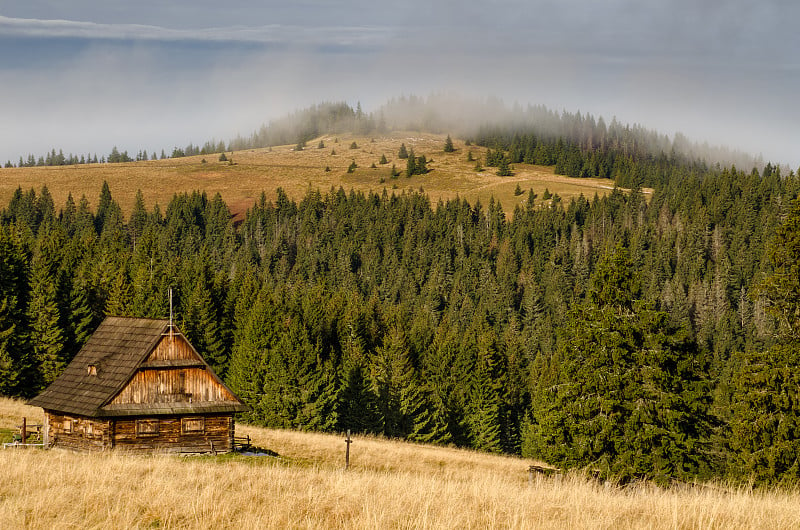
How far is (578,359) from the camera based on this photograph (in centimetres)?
3400

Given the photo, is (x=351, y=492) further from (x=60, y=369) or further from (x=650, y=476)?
(x=60, y=369)

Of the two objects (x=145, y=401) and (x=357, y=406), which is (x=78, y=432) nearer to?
(x=145, y=401)

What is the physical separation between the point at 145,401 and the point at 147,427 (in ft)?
4.39

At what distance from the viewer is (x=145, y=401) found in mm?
38156

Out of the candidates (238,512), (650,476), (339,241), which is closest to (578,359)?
(650,476)

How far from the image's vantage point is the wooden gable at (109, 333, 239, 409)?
38125 millimetres

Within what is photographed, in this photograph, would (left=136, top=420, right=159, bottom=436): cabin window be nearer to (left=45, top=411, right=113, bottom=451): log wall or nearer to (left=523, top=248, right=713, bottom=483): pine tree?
(left=45, top=411, right=113, bottom=451): log wall

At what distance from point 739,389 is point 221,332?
5084cm

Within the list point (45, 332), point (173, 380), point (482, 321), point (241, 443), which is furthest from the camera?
point (482, 321)

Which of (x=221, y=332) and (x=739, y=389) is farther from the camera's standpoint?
(x=221, y=332)

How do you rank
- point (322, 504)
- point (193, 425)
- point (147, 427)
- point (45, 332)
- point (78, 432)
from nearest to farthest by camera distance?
point (322, 504) → point (147, 427) → point (78, 432) → point (193, 425) → point (45, 332)

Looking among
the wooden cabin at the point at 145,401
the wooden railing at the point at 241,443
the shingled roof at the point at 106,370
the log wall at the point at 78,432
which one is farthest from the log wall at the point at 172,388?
the wooden railing at the point at 241,443

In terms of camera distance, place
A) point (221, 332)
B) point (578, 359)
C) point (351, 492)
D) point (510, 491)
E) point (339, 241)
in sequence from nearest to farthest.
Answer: point (351, 492), point (510, 491), point (578, 359), point (221, 332), point (339, 241)

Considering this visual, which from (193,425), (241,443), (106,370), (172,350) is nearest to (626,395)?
(241,443)
